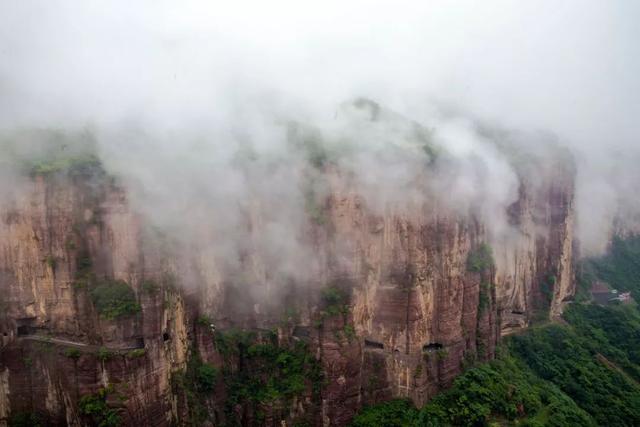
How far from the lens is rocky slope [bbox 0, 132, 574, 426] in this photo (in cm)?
1662

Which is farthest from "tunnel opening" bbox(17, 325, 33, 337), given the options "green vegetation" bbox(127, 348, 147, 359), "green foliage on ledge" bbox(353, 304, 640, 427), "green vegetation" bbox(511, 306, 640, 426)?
"green vegetation" bbox(511, 306, 640, 426)

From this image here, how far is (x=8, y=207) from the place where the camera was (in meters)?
16.4

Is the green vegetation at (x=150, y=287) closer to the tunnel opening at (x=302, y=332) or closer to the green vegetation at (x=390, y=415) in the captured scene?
the tunnel opening at (x=302, y=332)

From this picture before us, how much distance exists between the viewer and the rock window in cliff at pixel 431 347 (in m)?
20.5

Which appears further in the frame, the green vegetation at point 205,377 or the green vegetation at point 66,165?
the green vegetation at point 205,377

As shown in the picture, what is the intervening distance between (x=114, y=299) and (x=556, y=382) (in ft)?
62.9

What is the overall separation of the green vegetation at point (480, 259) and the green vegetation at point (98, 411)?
1387 centimetres

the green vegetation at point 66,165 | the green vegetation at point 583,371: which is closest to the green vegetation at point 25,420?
the green vegetation at point 66,165

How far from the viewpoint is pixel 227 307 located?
2009 centimetres

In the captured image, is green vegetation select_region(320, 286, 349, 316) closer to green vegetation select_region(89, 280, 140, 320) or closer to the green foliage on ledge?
the green foliage on ledge

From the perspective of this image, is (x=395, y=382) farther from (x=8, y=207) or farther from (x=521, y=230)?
(x=8, y=207)

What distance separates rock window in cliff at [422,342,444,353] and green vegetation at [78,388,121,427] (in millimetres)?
11089

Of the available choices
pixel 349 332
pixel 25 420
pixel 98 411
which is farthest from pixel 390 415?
pixel 25 420

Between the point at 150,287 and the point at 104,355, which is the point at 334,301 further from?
the point at 104,355
